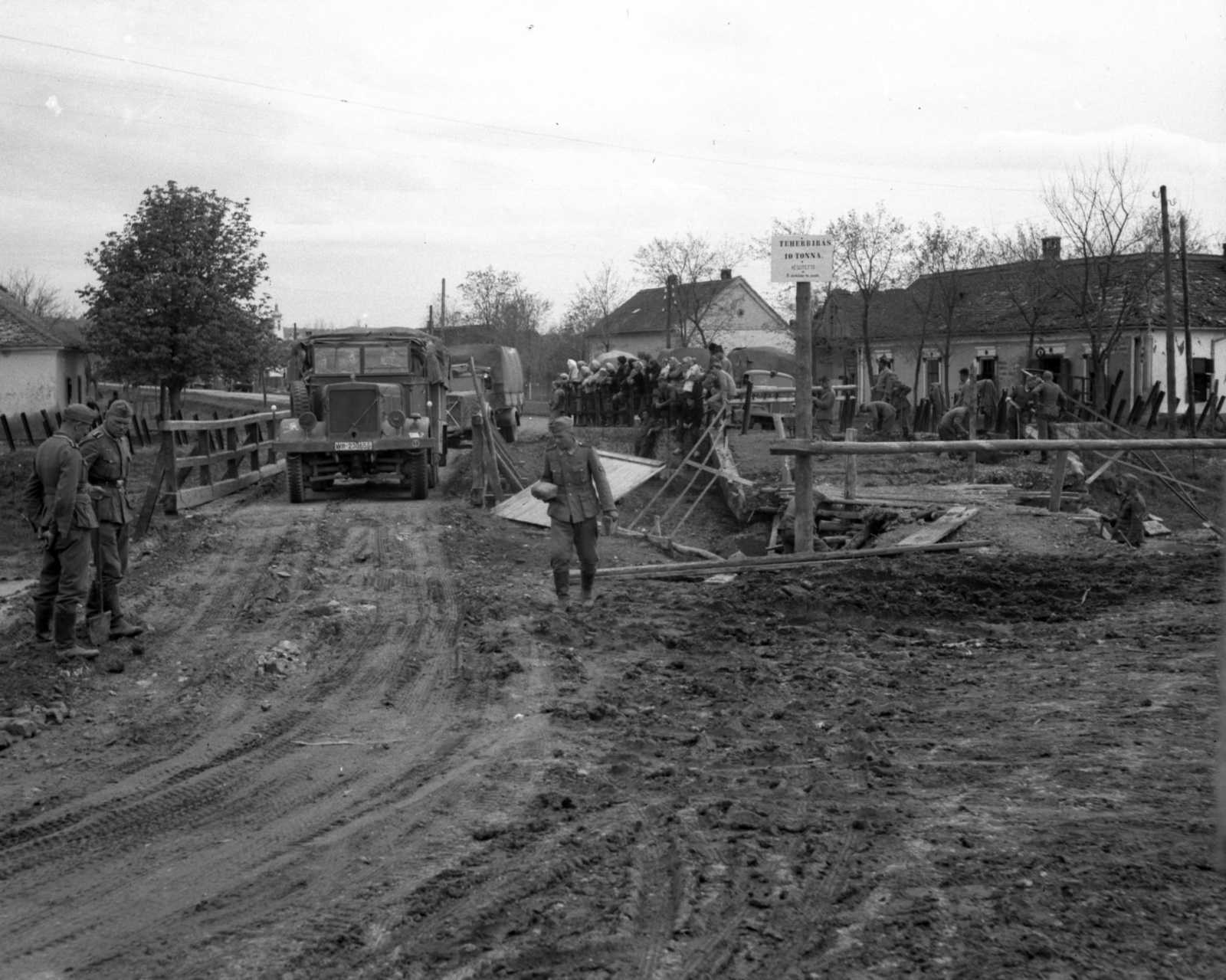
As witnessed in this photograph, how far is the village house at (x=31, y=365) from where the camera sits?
4256cm

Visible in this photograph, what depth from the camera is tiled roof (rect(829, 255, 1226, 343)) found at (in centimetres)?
4056

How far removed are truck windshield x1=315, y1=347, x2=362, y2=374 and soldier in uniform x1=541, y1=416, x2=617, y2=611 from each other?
10248mm

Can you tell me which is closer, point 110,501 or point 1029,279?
point 110,501

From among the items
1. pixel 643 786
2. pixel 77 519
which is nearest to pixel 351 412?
pixel 77 519

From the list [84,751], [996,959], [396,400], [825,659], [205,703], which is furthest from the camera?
[396,400]

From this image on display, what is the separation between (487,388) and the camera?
32688 millimetres

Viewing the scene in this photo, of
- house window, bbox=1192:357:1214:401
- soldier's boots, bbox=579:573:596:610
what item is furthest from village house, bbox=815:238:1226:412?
soldier's boots, bbox=579:573:596:610

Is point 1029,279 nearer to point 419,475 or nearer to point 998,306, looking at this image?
point 998,306

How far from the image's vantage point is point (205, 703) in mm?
7984

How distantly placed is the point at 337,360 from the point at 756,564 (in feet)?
35.2

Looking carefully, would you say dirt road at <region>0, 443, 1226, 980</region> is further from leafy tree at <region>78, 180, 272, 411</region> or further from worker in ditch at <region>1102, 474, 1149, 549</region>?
leafy tree at <region>78, 180, 272, 411</region>

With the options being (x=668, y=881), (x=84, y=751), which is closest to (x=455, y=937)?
(x=668, y=881)

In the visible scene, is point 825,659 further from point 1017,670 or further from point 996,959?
point 996,959

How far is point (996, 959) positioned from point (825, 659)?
4894mm
